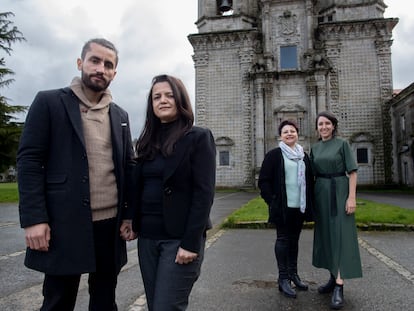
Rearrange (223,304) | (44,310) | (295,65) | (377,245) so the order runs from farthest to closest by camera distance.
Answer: (295,65) → (377,245) → (223,304) → (44,310)

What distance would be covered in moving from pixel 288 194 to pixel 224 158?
89.2 feet

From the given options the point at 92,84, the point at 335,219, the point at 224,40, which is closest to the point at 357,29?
the point at 224,40

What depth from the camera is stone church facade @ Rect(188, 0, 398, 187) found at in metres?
30.7

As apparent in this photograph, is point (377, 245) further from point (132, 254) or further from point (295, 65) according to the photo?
point (295, 65)

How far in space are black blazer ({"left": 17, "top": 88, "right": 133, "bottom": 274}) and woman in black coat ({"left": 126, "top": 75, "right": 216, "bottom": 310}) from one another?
1.31 feet

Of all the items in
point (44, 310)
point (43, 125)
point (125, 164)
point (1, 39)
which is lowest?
point (44, 310)

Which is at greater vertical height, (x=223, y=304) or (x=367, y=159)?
(x=367, y=159)

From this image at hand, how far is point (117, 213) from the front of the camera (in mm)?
3031

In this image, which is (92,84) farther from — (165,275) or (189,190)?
(165,275)

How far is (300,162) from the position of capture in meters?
5.04

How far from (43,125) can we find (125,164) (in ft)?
2.42

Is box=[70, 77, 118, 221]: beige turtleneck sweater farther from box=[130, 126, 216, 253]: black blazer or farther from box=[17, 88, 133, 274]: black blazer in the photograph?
box=[130, 126, 216, 253]: black blazer

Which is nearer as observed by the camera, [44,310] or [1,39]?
[44,310]

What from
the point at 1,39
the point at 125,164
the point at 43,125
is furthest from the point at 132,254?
the point at 1,39
